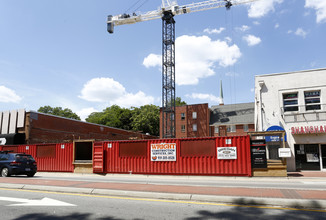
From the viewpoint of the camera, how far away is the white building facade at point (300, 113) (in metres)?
20.9

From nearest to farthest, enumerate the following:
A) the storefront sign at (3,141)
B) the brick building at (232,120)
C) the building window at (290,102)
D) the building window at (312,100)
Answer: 1. the building window at (312,100)
2. the building window at (290,102)
3. the storefront sign at (3,141)
4. the brick building at (232,120)

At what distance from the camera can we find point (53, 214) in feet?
20.1

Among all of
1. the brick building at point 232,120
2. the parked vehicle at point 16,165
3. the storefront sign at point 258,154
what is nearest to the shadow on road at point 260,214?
the storefront sign at point 258,154

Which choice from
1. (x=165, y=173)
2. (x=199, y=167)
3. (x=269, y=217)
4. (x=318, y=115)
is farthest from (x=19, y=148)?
(x=318, y=115)

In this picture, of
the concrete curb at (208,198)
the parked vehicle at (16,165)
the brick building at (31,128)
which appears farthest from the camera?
the brick building at (31,128)

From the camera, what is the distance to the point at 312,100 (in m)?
21.6

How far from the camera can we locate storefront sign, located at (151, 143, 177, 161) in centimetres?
1766

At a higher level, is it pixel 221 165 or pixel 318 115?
pixel 318 115

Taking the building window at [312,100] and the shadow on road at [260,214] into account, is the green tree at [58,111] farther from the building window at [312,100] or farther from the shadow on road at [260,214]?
the shadow on road at [260,214]

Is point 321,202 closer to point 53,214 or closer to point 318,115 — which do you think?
point 53,214

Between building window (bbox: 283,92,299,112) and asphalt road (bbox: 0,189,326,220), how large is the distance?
18.0 m

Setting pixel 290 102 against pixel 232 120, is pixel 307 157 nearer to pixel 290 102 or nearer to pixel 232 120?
pixel 290 102

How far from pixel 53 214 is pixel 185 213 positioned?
10.2 feet

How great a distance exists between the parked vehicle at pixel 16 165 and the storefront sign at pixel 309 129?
20.0 m
